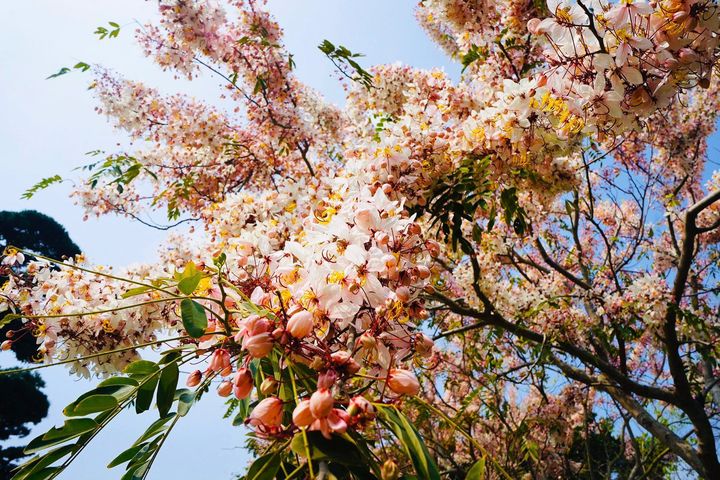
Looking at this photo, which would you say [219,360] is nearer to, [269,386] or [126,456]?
[269,386]

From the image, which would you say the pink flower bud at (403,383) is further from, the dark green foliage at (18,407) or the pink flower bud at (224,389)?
the dark green foliage at (18,407)

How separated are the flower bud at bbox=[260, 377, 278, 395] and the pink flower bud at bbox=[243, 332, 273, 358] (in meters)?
0.05

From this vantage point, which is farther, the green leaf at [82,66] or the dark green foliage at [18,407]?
the dark green foliage at [18,407]

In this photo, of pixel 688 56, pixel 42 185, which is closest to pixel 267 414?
pixel 688 56

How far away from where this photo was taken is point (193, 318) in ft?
2.69

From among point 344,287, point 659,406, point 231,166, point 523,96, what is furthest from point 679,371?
point 231,166

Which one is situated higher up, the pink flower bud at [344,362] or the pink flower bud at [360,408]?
the pink flower bud at [344,362]

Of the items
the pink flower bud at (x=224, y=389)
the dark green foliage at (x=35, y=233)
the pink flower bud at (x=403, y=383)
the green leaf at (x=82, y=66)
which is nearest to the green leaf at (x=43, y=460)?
the pink flower bud at (x=224, y=389)

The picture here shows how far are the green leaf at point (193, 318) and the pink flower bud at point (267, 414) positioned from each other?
0.20 meters

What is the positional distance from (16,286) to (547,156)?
8.03ft

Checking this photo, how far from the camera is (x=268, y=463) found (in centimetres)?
66

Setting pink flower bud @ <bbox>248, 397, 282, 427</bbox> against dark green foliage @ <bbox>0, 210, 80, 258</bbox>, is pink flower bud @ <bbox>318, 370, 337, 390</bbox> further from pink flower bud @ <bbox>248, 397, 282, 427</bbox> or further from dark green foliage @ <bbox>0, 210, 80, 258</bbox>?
dark green foliage @ <bbox>0, 210, 80, 258</bbox>

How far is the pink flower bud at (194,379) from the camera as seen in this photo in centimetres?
90

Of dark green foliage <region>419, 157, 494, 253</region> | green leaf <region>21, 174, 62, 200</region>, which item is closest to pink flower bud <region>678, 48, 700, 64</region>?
dark green foliage <region>419, 157, 494, 253</region>
